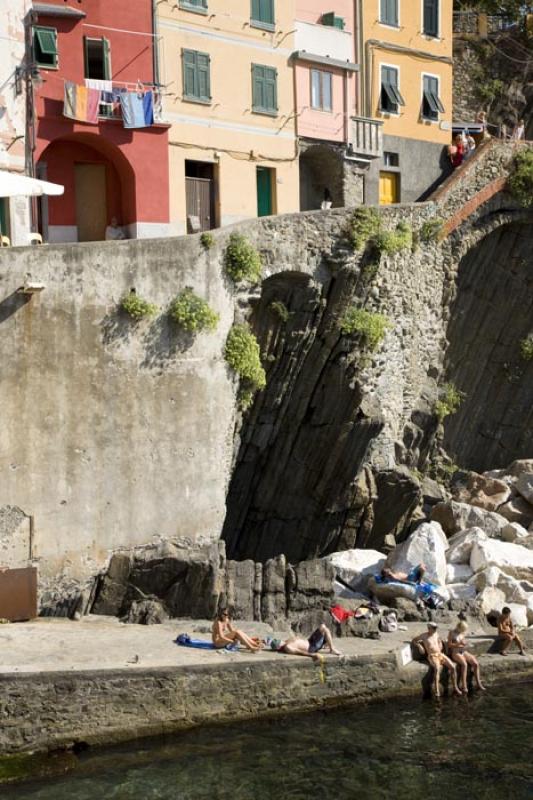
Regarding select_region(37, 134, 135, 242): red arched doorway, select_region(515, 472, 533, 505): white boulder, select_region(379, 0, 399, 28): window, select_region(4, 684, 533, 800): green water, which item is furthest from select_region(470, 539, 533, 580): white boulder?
select_region(379, 0, 399, 28): window

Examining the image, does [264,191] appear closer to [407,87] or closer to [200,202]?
[200,202]

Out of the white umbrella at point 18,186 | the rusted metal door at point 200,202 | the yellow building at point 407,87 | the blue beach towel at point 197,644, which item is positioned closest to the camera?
the blue beach towel at point 197,644

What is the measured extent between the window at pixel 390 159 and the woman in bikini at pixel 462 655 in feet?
57.6

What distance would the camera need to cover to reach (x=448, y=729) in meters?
20.3

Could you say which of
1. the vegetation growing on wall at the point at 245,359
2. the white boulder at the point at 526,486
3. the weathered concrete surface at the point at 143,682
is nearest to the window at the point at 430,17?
the white boulder at the point at 526,486

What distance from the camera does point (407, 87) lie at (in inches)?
1430

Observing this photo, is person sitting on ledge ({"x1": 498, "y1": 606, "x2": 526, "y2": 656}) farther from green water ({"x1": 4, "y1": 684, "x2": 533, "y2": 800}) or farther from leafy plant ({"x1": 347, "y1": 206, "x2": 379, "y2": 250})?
leafy plant ({"x1": 347, "y1": 206, "x2": 379, "y2": 250})

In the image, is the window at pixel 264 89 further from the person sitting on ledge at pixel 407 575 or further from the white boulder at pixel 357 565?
the person sitting on ledge at pixel 407 575

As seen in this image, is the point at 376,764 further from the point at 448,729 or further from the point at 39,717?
the point at 39,717

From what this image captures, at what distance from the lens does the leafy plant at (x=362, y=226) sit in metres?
27.5

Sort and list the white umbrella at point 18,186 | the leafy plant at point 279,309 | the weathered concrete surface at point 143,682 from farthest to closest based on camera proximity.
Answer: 1. the leafy plant at point 279,309
2. the white umbrella at point 18,186
3. the weathered concrete surface at point 143,682

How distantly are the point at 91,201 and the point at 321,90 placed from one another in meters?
8.01

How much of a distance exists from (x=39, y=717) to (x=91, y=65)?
53.8ft

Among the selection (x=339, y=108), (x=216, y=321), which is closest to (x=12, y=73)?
(x=216, y=321)
